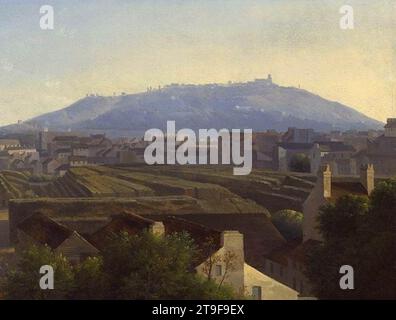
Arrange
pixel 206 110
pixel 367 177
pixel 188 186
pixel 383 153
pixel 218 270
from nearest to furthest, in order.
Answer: pixel 218 270 → pixel 367 177 → pixel 188 186 → pixel 383 153 → pixel 206 110

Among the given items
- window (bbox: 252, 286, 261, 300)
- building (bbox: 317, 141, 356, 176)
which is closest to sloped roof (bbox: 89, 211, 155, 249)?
window (bbox: 252, 286, 261, 300)

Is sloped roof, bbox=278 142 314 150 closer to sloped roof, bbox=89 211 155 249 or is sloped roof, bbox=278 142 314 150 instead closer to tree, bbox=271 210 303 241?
tree, bbox=271 210 303 241

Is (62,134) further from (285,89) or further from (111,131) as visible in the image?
(285,89)

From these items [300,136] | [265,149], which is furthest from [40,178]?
[300,136]

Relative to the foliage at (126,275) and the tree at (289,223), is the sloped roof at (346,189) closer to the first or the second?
the tree at (289,223)

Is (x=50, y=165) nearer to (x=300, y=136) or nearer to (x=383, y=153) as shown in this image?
(x=300, y=136)

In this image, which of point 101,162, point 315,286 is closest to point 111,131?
point 101,162

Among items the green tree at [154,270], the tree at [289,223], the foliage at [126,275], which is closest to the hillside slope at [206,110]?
the tree at [289,223]
